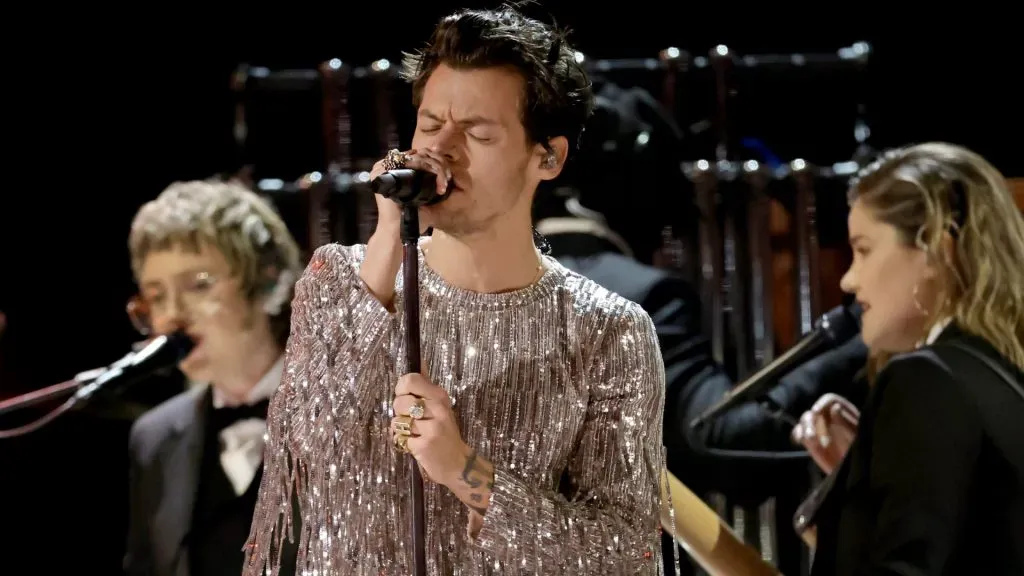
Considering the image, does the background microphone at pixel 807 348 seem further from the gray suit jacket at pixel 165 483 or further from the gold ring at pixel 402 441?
the gold ring at pixel 402 441

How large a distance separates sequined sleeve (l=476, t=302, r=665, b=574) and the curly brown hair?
0.24 metres

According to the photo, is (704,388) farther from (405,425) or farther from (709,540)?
(405,425)

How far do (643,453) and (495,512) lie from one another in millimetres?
202

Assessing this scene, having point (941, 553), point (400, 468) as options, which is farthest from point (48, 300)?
point (941, 553)

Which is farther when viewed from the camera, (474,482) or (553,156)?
(553,156)

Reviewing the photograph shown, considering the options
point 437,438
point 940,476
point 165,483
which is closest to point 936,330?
point 940,476

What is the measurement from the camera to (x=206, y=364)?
8.30 feet

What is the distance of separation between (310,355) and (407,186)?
→ 0.27 metres

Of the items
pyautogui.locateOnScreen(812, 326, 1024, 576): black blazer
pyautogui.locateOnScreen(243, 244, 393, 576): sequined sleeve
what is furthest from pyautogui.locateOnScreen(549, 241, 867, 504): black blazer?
pyautogui.locateOnScreen(243, 244, 393, 576): sequined sleeve

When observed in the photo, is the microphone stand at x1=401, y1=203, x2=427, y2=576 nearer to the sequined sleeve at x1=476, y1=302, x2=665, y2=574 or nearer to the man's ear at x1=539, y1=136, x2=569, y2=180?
the sequined sleeve at x1=476, y1=302, x2=665, y2=574

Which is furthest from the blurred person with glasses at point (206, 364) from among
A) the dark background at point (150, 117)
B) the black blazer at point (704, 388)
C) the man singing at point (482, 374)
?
the man singing at point (482, 374)

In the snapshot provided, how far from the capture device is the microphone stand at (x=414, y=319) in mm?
1264

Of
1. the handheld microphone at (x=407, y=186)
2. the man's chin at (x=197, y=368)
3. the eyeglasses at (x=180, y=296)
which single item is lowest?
the man's chin at (x=197, y=368)

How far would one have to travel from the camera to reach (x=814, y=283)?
9.43 ft
